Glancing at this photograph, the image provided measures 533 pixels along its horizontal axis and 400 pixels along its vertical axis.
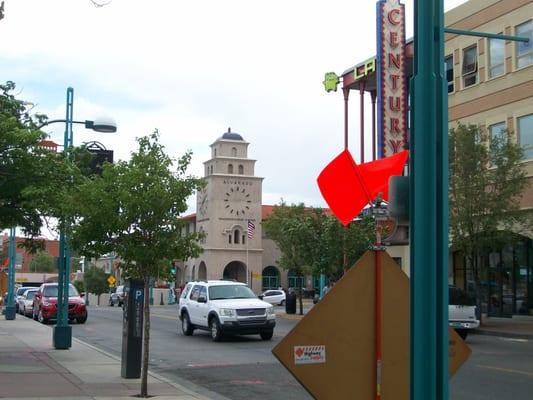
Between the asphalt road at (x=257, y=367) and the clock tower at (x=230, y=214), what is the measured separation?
178ft

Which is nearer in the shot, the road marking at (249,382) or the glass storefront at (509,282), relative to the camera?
the road marking at (249,382)

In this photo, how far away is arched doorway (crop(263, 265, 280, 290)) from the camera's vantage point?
83.5m

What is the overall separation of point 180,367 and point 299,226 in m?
18.8

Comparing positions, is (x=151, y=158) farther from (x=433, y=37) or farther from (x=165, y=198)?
(x=433, y=37)

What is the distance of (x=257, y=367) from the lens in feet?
50.1

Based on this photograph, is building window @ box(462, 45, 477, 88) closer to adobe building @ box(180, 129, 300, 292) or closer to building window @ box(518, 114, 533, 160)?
building window @ box(518, 114, 533, 160)

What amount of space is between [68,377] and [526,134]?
2337 centimetres

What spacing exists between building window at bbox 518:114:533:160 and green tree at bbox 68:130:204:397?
70.6 ft

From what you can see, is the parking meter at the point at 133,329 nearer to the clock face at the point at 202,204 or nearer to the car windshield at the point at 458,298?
the car windshield at the point at 458,298

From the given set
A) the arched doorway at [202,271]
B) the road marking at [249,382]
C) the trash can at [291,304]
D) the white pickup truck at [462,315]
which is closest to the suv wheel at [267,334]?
the white pickup truck at [462,315]

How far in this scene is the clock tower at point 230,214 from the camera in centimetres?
7869

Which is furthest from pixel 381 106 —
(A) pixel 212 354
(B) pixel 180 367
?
(B) pixel 180 367

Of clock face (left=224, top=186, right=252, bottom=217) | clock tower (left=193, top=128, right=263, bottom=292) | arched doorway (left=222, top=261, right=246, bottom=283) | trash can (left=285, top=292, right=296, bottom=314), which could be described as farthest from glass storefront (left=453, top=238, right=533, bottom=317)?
arched doorway (left=222, top=261, right=246, bottom=283)

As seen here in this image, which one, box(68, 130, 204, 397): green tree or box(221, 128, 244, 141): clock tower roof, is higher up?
box(221, 128, 244, 141): clock tower roof
